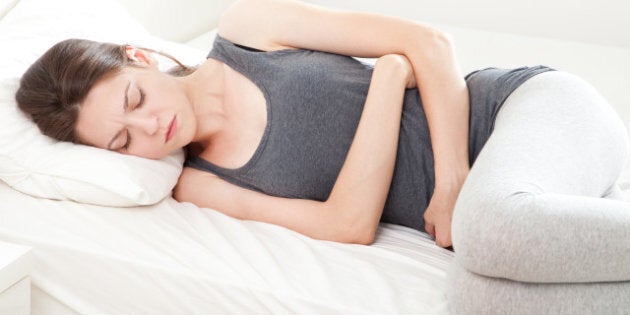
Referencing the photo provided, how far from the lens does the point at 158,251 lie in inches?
51.0

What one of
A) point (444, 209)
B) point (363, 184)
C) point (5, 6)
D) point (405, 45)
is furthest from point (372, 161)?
point (5, 6)

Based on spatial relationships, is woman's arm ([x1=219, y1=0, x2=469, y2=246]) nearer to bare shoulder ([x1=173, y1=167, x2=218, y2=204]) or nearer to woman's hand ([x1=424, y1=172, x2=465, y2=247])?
woman's hand ([x1=424, y1=172, x2=465, y2=247])

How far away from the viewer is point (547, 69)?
4.83 feet

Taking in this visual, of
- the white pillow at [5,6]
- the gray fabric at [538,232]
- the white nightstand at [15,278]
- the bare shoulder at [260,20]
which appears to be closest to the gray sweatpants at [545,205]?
the gray fabric at [538,232]

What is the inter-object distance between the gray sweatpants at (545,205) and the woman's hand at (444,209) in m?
0.16

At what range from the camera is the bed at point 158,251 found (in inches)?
47.3

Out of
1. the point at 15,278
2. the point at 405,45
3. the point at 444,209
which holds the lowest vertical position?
the point at 15,278

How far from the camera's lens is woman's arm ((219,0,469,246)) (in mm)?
1389

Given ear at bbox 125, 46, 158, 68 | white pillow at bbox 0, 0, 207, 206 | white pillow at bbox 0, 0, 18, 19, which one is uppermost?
white pillow at bbox 0, 0, 18, 19

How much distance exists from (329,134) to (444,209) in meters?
0.28

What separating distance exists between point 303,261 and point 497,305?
1.23 feet

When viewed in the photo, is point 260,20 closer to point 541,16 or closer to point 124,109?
point 124,109

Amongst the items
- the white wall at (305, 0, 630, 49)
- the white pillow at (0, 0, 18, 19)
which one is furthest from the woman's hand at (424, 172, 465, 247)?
the white wall at (305, 0, 630, 49)

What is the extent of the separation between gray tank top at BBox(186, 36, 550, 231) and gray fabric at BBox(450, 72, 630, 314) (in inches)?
9.8
